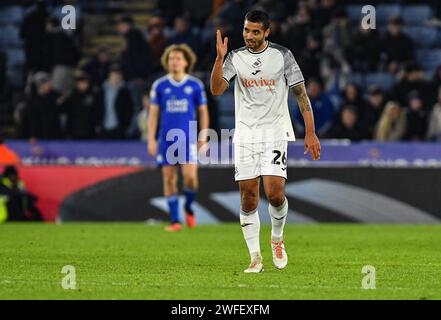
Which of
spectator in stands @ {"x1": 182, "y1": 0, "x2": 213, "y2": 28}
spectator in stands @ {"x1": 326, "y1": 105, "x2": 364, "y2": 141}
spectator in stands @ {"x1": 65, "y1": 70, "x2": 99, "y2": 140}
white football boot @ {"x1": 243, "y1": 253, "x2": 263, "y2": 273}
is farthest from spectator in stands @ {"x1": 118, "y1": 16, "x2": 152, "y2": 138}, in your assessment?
white football boot @ {"x1": 243, "y1": 253, "x2": 263, "y2": 273}

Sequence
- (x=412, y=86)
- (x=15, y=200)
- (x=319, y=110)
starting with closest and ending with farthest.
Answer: (x=15, y=200) → (x=319, y=110) → (x=412, y=86)

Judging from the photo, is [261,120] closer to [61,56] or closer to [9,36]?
[61,56]

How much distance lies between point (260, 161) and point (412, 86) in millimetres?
10865

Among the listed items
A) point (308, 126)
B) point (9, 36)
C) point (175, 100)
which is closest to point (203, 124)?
point (175, 100)

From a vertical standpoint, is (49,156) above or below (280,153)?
below

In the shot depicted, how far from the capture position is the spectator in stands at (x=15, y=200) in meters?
18.0

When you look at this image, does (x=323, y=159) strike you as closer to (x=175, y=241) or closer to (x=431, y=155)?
(x=431, y=155)

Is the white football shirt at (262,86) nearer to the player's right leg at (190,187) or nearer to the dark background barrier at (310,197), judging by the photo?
the player's right leg at (190,187)

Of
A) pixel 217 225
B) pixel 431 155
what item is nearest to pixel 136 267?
pixel 217 225

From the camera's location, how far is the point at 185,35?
21.4 meters

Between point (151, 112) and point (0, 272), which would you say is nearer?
point (0, 272)

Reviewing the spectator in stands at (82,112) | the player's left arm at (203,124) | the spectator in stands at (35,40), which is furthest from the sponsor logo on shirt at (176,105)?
the spectator in stands at (35,40)
